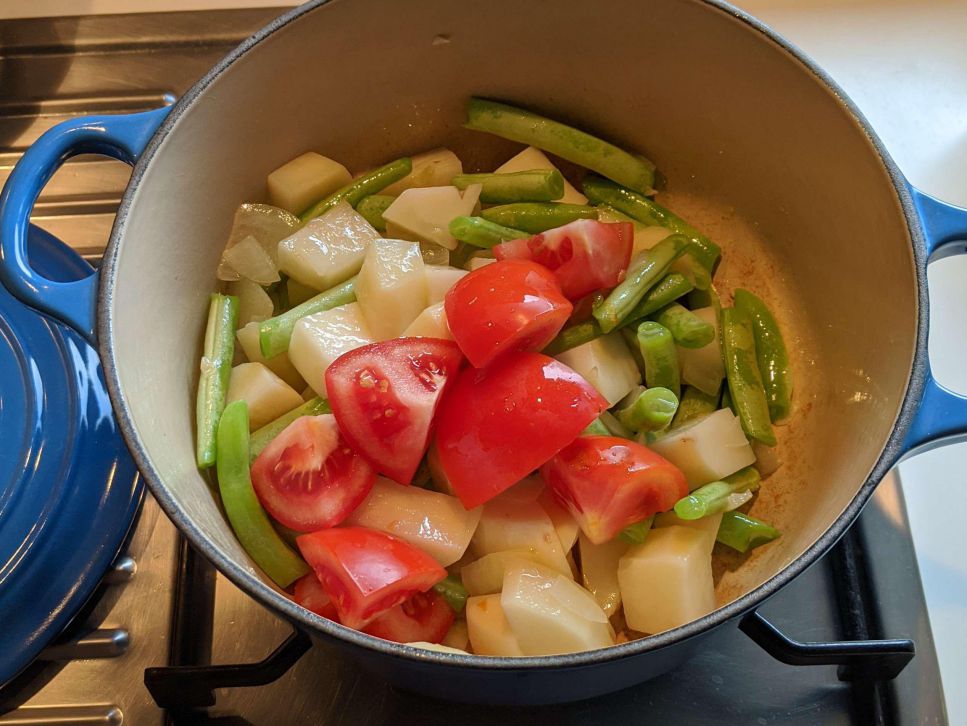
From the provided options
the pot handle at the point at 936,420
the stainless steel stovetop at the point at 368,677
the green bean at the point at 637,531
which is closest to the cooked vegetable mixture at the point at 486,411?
the green bean at the point at 637,531

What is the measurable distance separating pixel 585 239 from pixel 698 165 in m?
0.27

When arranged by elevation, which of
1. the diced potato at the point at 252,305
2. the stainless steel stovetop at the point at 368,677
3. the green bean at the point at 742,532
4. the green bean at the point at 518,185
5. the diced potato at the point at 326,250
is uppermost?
the green bean at the point at 518,185

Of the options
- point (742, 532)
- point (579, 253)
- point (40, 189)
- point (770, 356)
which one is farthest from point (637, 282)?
point (40, 189)

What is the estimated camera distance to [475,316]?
92cm

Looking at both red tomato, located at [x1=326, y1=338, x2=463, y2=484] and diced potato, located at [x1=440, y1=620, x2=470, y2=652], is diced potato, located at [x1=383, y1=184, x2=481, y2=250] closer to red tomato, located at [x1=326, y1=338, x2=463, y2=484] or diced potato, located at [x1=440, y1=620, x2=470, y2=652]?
red tomato, located at [x1=326, y1=338, x2=463, y2=484]

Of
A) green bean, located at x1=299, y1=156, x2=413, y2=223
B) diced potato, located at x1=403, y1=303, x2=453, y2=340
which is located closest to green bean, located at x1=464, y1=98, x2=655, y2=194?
green bean, located at x1=299, y1=156, x2=413, y2=223

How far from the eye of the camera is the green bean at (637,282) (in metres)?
1.02

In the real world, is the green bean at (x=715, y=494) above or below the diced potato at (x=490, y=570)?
above

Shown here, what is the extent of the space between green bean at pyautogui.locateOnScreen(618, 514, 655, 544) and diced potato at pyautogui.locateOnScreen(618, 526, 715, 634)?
12 millimetres

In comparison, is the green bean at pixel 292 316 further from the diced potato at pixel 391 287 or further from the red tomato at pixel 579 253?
the red tomato at pixel 579 253

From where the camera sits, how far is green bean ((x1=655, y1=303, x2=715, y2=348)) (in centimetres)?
103

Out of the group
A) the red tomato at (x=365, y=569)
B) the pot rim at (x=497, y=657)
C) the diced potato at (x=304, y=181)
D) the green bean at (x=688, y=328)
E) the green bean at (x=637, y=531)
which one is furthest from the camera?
the diced potato at (x=304, y=181)

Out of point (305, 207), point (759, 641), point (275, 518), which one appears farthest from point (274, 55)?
point (759, 641)

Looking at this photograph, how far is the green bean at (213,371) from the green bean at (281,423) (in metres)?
0.05
